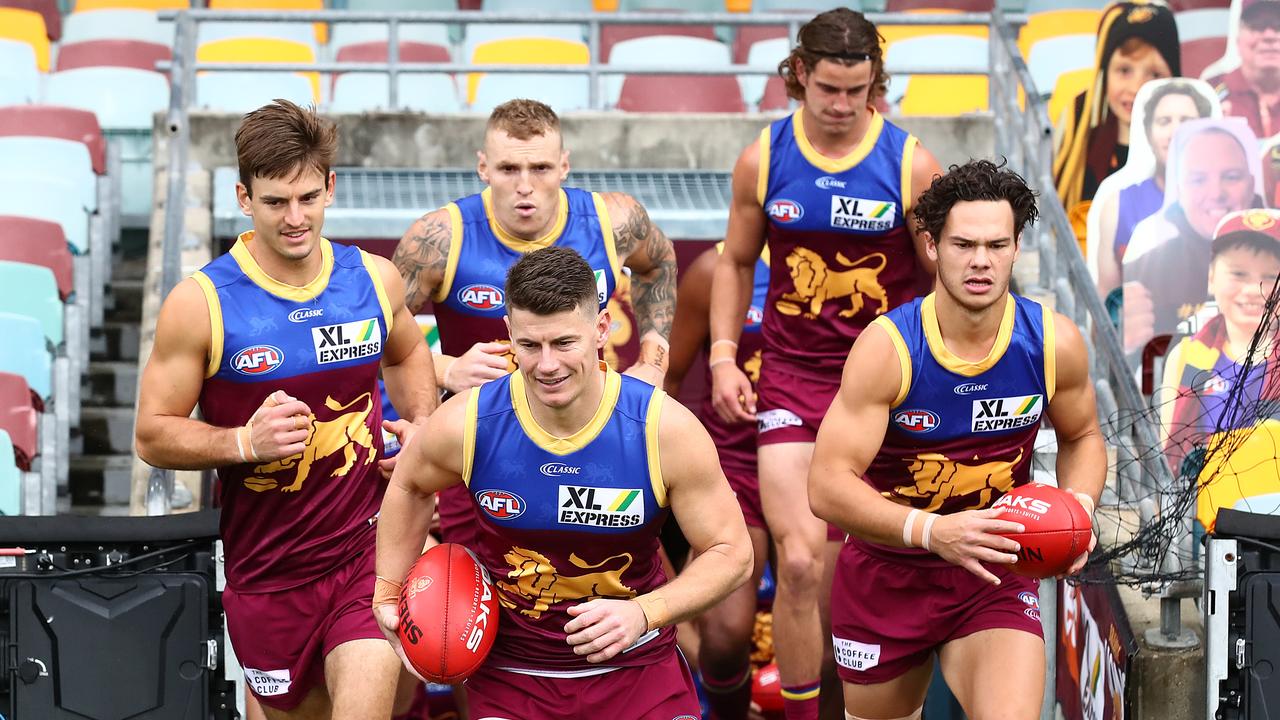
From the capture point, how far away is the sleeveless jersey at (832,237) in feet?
20.3

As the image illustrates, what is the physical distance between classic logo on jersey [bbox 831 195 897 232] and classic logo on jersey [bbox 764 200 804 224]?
13cm

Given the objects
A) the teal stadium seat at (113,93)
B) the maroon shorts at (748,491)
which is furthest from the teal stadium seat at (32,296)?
the maroon shorts at (748,491)

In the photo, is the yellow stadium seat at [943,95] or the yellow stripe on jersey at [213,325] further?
the yellow stadium seat at [943,95]

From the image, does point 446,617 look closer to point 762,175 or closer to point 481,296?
point 481,296

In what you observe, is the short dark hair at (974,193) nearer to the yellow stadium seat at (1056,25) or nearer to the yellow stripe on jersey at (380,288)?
the yellow stripe on jersey at (380,288)

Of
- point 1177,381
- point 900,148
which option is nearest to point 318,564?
point 900,148

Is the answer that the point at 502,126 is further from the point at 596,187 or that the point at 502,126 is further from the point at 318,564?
the point at 596,187

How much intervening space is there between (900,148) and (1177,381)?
70.9 inches

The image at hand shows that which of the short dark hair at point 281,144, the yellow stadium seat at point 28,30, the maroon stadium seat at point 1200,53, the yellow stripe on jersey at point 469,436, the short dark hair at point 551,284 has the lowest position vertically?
the yellow stripe on jersey at point 469,436

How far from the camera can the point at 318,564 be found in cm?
534

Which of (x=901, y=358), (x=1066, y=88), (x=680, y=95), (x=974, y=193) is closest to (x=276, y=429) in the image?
(x=901, y=358)

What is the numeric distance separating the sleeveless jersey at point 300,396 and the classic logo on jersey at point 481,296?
683 millimetres

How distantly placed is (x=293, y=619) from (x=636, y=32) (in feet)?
22.5

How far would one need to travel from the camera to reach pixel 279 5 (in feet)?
37.1
